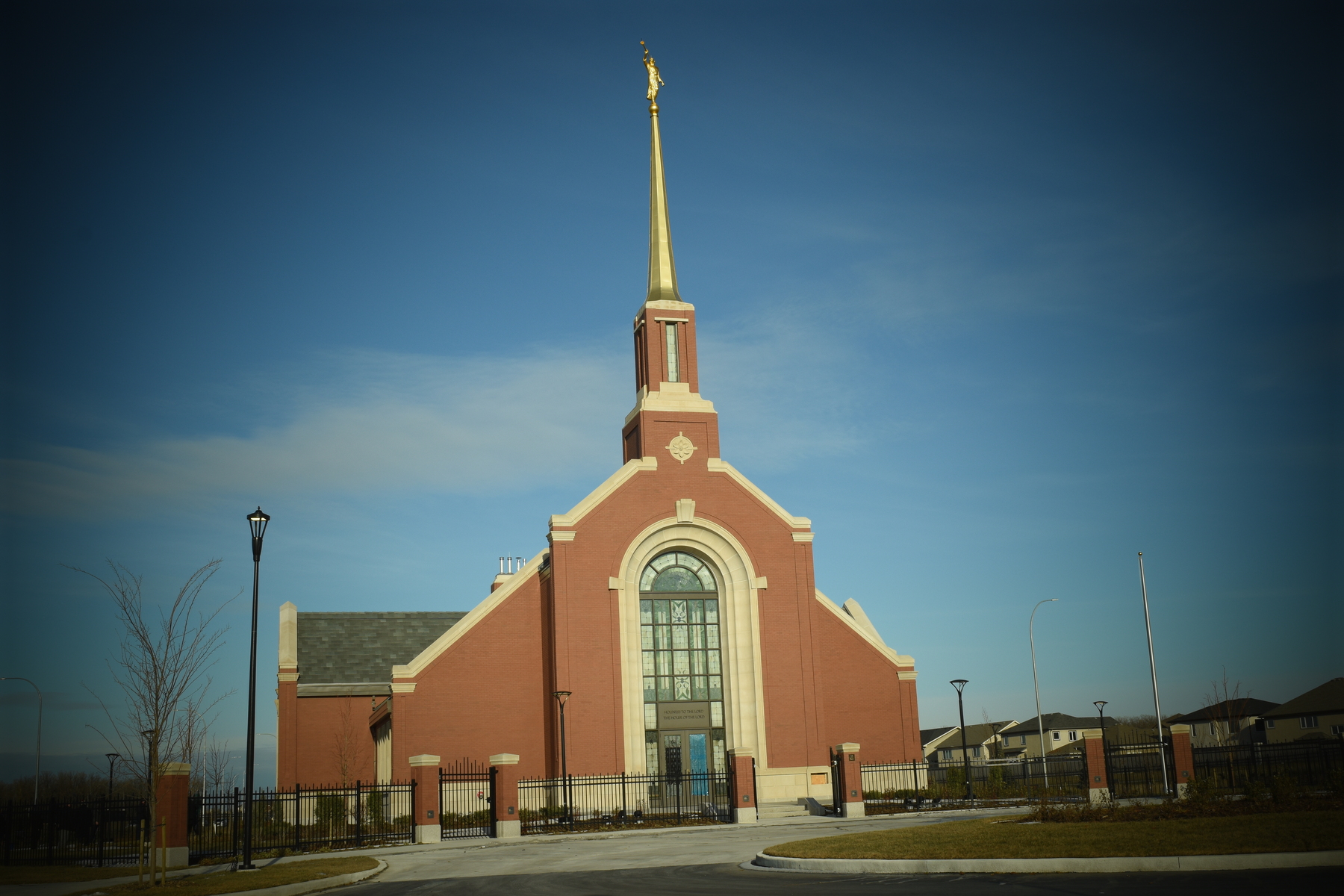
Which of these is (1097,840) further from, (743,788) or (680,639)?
(680,639)

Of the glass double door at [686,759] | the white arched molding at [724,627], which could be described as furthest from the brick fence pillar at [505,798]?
the glass double door at [686,759]

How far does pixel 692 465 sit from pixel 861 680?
35.8 ft

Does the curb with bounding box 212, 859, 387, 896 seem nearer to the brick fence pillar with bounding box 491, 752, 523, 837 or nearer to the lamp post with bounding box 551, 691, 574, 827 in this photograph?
the brick fence pillar with bounding box 491, 752, 523, 837

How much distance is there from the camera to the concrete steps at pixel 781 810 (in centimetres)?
3612

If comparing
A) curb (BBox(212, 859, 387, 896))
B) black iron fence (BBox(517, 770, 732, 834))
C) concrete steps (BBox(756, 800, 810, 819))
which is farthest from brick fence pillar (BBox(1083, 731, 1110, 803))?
curb (BBox(212, 859, 387, 896))

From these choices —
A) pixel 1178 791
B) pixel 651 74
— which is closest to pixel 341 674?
pixel 651 74

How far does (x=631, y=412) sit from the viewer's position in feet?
148

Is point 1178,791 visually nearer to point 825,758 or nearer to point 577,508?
point 825,758

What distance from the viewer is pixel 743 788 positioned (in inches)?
1331

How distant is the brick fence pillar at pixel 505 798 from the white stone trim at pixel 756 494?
14962 mm

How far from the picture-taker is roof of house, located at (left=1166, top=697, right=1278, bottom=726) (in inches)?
2934

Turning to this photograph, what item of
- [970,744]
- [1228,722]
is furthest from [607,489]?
[970,744]

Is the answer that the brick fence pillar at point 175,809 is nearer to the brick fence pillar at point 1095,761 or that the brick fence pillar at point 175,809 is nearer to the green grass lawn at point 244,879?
the green grass lawn at point 244,879

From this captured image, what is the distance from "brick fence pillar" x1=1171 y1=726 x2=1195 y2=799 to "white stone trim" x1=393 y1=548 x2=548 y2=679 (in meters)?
22.2
